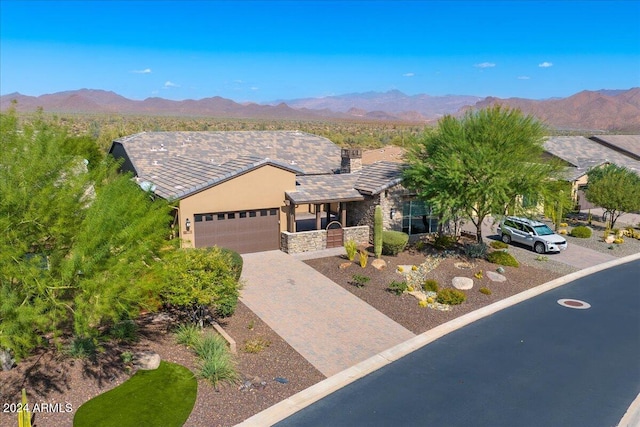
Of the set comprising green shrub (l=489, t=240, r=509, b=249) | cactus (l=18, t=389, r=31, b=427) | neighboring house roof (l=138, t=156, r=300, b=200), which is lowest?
green shrub (l=489, t=240, r=509, b=249)

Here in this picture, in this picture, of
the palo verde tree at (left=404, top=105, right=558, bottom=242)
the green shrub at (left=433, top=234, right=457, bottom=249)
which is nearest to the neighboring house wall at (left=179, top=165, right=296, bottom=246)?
the palo verde tree at (left=404, top=105, right=558, bottom=242)

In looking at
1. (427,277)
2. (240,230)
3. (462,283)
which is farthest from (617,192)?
(240,230)

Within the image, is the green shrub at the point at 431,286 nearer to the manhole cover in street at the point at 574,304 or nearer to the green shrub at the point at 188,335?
the manhole cover in street at the point at 574,304

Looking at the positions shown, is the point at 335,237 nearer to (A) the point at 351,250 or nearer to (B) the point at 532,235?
(A) the point at 351,250

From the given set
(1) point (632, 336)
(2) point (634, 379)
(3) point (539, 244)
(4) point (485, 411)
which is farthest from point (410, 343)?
(3) point (539, 244)

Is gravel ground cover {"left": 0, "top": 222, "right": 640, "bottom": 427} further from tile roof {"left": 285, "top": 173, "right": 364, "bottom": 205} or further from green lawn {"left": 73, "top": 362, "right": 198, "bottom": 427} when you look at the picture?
tile roof {"left": 285, "top": 173, "right": 364, "bottom": 205}
